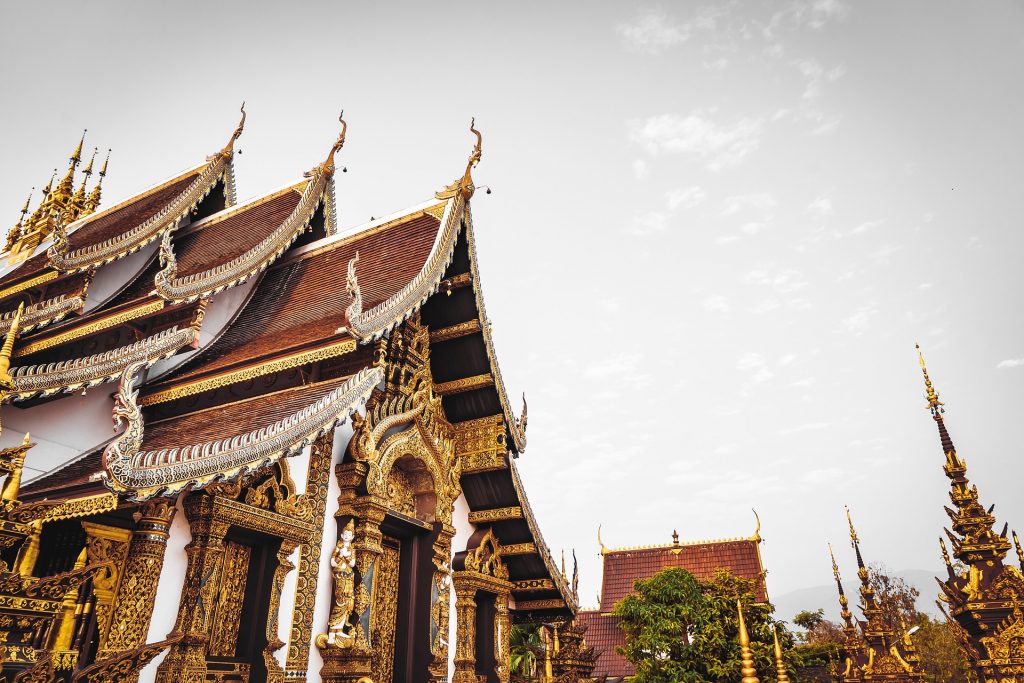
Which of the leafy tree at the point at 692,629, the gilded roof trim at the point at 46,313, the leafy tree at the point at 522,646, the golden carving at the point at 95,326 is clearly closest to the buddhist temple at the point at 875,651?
the leafy tree at the point at 692,629

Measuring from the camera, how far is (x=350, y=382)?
4941mm

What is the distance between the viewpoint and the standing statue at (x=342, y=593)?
5340mm

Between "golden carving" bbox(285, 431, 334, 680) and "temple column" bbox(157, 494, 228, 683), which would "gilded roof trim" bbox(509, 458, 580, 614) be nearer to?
"golden carving" bbox(285, 431, 334, 680)

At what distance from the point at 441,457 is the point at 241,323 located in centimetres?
247

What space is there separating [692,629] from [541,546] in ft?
20.8

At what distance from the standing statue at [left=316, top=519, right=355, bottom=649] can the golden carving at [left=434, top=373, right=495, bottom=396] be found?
6.35 ft

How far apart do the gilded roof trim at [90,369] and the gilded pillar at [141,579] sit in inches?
55.0

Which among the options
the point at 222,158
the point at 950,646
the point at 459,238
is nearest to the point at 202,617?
the point at 459,238

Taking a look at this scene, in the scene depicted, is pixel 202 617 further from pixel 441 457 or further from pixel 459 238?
pixel 459 238

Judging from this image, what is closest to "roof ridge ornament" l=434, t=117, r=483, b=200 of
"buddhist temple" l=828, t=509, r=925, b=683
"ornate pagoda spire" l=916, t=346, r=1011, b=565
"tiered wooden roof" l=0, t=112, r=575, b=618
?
"tiered wooden roof" l=0, t=112, r=575, b=618

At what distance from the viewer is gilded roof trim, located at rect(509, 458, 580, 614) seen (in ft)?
24.1

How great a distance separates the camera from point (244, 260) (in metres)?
6.71

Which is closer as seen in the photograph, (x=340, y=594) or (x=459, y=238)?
(x=340, y=594)

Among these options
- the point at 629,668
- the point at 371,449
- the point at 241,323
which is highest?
the point at 241,323
